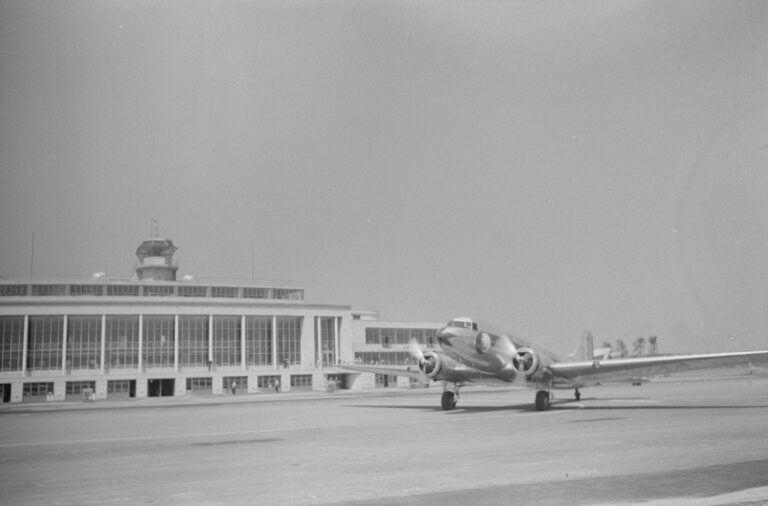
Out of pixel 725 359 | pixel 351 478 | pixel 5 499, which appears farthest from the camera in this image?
pixel 725 359

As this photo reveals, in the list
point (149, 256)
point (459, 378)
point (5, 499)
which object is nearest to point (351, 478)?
point (5, 499)

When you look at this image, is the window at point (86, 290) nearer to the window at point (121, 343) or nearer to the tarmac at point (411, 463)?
the window at point (121, 343)

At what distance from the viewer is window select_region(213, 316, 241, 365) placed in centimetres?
8725

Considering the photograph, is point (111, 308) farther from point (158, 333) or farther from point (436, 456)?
point (436, 456)

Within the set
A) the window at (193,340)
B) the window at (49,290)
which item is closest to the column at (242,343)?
the window at (193,340)

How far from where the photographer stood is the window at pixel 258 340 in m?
90.6

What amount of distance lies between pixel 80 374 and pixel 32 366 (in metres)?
5.10

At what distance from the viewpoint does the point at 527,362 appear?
33.0 metres

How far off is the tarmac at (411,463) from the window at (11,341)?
49.3m

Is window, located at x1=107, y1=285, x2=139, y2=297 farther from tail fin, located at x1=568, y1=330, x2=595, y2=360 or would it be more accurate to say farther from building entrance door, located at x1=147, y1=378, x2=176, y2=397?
tail fin, located at x1=568, y1=330, x2=595, y2=360

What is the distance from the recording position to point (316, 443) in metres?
20.4

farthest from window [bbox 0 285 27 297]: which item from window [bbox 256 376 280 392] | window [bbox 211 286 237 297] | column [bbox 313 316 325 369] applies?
column [bbox 313 316 325 369]

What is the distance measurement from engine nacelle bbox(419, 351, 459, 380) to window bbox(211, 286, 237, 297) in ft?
207

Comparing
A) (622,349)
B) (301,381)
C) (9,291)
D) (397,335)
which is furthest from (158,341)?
(622,349)
